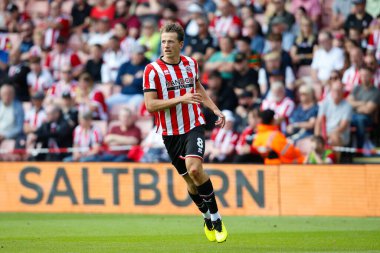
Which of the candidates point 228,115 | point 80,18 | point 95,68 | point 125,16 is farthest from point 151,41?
point 228,115

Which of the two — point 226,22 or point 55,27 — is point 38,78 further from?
point 226,22

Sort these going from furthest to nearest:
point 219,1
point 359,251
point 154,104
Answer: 1. point 219,1
2. point 154,104
3. point 359,251

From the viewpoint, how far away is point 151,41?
65.8ft

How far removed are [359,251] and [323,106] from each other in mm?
7328

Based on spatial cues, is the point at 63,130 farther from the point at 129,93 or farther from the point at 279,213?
the point at 279,213

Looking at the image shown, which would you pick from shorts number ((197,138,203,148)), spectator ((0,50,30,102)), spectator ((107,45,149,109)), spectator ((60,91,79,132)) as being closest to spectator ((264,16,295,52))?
spectator ((107,45,149,109))

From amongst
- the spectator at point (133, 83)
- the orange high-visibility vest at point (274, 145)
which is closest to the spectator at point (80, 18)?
the spectator at point (133, 83)

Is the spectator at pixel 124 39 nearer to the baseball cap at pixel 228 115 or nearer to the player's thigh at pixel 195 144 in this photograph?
the baseball cap at pixel 228 115

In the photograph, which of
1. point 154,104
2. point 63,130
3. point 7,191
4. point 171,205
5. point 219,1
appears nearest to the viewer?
point 154,104

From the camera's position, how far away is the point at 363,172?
14445 millimetres

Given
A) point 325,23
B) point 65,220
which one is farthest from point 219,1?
point 65,220

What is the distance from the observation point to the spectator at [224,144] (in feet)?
54.3

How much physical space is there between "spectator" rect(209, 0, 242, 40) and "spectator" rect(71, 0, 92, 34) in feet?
12.0

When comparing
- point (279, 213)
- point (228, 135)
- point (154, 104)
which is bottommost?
point (279, 213)
